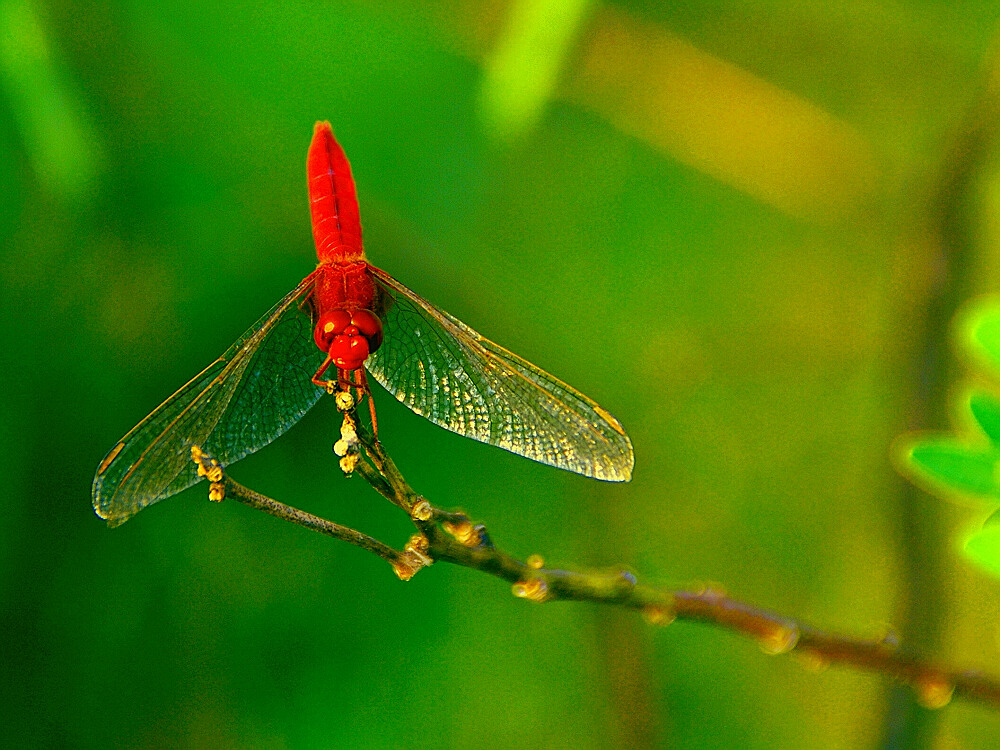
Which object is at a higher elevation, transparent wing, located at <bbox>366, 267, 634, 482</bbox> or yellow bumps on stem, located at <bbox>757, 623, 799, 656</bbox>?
transparent wing, located at <bbox>366, 267, 634, 482</bbox>

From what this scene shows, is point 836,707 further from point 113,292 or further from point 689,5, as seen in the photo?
point 113,292

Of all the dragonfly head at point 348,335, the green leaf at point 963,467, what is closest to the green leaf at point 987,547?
the green leaf at point 963,467

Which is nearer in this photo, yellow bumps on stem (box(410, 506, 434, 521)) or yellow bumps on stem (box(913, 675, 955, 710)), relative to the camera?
yellow bumps on stem (box(410, 506, 434, 521))

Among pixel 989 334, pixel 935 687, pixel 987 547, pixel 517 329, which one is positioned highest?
pixel 989 334

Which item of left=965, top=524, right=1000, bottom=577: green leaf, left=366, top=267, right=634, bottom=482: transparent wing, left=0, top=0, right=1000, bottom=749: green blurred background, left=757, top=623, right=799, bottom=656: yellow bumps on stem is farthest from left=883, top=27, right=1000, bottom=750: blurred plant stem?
left=366, top=267, right=634, bottom=482: transparent wing

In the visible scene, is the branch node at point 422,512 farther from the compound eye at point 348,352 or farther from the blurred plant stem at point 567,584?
the compound eye at point 348,352

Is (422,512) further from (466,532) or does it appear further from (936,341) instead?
(936,341)

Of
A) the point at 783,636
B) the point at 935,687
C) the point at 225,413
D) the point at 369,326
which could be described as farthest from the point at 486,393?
the point at 935,687

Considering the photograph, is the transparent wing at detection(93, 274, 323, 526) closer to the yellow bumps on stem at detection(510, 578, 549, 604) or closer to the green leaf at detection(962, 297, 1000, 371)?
the yellow bumps on stem at detection(510, 578, 549, 604)
